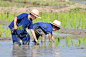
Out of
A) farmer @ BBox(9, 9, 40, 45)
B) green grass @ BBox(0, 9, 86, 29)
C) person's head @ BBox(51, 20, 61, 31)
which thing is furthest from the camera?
green grass @ BBox(0, 9, 86, 29)

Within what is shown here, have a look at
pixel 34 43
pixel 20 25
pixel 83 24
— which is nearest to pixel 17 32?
pixel 20 25

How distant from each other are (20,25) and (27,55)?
4.85 feet

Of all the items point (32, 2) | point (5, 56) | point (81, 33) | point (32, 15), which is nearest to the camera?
point (5, 56)

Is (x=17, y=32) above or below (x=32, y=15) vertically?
below

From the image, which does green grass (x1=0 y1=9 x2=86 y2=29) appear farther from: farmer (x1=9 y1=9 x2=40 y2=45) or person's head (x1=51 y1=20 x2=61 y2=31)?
farmer (x1=9 y1=9 x2=40 y2=45)

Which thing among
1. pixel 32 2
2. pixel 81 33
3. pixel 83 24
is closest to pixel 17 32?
pixel 81 33

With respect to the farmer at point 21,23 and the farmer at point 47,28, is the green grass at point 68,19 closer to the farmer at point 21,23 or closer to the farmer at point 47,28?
the farmer at point 47,28

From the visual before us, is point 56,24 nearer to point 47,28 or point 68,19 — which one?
point 47,28

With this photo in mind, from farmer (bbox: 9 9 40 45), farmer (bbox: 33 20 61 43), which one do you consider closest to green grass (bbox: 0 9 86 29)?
farmer (bbox: 33 20 61 43)

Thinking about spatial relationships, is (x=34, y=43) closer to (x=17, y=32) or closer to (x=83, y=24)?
(x=17, y=32)

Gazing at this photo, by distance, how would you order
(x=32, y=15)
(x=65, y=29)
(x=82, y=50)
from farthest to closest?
(x=65, y=29), (x=32, y=15), (x=82, y=50)

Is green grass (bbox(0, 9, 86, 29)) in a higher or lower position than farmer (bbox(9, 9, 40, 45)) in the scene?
lower

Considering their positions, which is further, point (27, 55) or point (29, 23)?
point (29, 23)

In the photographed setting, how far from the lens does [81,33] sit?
30.8ft
